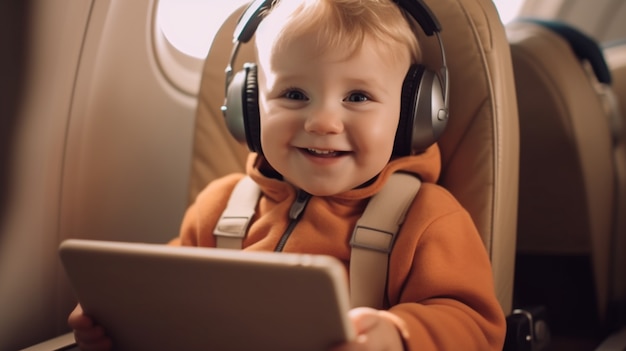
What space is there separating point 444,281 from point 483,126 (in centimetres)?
35

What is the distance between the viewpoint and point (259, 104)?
1212 millimetres

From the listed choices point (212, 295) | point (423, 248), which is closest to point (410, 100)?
point (423, 248)

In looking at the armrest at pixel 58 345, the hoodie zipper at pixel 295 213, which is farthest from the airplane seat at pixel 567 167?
the armrest at pixel 58 345

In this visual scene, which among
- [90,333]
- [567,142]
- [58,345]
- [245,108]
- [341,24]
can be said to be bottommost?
[58,345]

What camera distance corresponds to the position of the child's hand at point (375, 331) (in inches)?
32.5

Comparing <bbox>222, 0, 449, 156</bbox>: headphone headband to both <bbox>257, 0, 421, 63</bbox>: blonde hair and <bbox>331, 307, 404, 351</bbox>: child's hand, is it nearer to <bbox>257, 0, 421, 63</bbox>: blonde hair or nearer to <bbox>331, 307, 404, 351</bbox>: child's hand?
<bbox>257, 0, 421, 63</bbox>: blonde hair

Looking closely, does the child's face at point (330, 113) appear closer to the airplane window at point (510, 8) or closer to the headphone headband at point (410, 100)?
the headphone headband at point (410, 100)

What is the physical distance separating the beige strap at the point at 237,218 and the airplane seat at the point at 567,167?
33.9 inches

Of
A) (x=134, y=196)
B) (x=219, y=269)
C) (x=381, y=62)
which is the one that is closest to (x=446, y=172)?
(x=381, y=62)

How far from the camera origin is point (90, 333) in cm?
99

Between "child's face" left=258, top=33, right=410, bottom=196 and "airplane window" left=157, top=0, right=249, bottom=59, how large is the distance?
0.75m

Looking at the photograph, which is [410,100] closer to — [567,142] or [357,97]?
[357,97]

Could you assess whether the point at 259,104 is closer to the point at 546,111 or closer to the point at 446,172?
the point at 446,172

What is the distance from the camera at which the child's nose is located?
105cm
